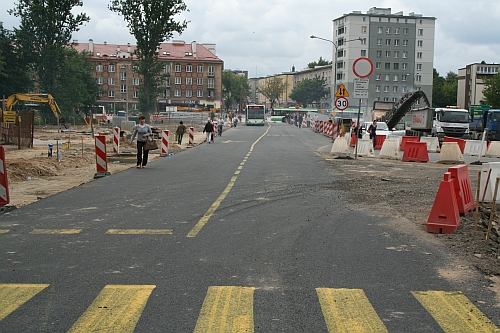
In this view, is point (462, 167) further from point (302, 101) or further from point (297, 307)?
point (302, 101)

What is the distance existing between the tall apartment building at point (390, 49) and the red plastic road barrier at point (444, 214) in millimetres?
108707

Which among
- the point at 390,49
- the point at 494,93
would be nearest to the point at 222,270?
the point at 494,93

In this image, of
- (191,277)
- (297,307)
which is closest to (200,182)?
(191,277)

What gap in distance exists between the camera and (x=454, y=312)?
17.2 feet

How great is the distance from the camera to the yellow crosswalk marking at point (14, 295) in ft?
17.2

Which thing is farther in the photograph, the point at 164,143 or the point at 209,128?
the point at 209,128

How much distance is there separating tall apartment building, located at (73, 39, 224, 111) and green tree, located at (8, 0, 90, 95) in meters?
44.5

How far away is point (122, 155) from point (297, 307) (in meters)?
20.7

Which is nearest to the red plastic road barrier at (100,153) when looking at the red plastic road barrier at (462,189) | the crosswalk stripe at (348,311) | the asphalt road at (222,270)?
the asphalt road at (222,270)

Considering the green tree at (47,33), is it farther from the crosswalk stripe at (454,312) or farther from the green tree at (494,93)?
the crosswalk stripe at (454,312)

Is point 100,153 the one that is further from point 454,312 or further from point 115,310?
point 454,312

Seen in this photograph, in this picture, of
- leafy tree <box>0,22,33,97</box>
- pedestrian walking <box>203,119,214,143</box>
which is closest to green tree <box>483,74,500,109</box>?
pedestrian walking <box>203,119,214,143</box>

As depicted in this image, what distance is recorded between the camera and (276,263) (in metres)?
6.90

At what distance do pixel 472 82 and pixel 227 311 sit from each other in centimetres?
11625
